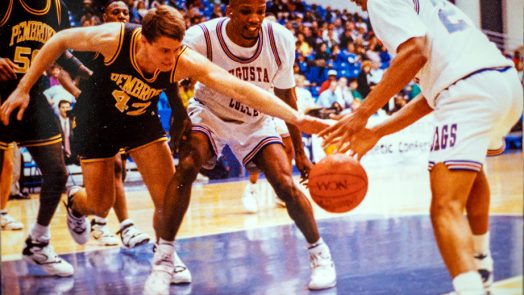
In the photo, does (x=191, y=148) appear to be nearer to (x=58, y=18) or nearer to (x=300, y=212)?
(x=300, y=212)

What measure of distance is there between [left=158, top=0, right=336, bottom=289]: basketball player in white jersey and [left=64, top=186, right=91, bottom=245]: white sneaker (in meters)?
1.06

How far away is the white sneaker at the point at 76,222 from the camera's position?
436 centimetres

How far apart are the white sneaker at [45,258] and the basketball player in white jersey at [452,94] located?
2.05 metres

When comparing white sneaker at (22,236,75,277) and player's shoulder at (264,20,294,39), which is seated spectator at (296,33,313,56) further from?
white sneaker at (22,236,75,277)

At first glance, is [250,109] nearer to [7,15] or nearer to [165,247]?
[165,247]

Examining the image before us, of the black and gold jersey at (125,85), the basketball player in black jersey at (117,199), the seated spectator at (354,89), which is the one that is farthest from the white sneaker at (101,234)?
the seated spectator at (354,89)

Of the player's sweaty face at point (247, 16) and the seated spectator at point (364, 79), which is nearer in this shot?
the player's sweaty face at point (247, 16)

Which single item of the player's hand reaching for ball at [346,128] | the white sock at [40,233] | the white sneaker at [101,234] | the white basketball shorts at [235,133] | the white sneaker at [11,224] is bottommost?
the white sneaker at [101,234]

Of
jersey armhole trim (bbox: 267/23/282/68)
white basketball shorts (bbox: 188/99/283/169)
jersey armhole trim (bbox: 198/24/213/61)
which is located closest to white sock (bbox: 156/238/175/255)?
white basketball shorts (bbox: 188/99/283/169)

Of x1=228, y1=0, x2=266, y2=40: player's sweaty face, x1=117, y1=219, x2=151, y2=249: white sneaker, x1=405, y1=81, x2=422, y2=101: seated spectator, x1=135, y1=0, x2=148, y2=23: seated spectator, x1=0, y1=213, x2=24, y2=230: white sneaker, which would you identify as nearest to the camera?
x1=228, y1=0, x2=266, y2=40: player's sweaty face

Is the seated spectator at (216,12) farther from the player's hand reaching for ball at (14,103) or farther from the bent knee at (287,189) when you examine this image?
the player's hand reaching for ball at (14,103)

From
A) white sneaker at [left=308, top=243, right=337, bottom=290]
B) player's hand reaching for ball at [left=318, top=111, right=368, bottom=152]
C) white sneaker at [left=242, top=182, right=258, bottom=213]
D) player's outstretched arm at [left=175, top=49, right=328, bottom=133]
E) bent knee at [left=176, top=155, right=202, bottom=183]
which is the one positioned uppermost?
player's outstretched arm at [left=175, top=49, right=328, bottom=133]

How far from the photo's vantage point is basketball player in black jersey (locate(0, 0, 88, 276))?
350 centimetres

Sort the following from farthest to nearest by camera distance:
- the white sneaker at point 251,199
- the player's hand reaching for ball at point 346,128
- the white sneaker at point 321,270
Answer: the white sneaker at point 251,199
the white sneaker at point 321,270
the player's hand reaching for ball at point 346,128
